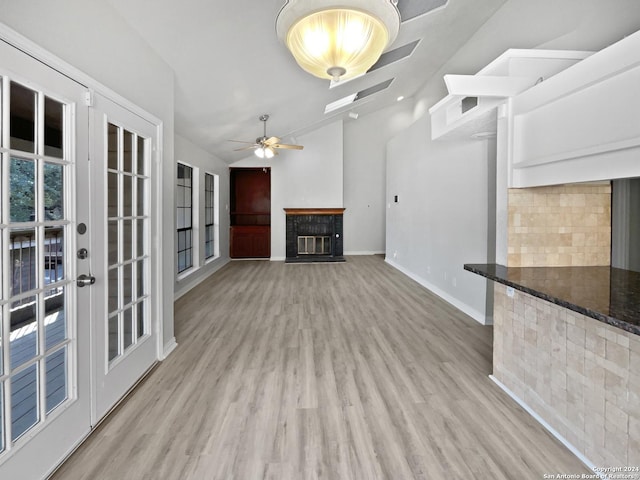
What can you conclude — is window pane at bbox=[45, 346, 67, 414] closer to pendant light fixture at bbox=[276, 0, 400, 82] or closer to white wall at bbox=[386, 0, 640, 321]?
pendant light fixture at bbox=[276, 0, 400, 82]

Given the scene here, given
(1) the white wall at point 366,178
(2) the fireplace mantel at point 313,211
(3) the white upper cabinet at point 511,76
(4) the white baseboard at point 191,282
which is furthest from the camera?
(1) the white wall at point 366,178

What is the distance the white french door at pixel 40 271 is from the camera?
1.36m

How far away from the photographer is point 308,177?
8422mm

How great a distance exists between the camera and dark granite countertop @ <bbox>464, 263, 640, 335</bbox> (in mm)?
1343

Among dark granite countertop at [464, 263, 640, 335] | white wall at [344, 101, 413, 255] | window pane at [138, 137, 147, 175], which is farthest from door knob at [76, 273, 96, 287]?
white wall at [344, 101, 413, 255]

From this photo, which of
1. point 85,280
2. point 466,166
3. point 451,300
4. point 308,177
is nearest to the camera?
point 85,280

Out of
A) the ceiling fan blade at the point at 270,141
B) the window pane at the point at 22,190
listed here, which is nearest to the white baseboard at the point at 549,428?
the window pane at the point at 22,190

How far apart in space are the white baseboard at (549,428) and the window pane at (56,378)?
2629 millimetres

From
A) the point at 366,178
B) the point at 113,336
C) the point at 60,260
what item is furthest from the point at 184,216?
the point at 366,178

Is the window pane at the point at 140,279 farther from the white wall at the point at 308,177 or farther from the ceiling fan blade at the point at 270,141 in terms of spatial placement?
the white wall at the point at 308,177

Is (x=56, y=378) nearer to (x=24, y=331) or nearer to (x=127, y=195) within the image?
(x=24, y=331)

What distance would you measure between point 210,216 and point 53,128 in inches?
223

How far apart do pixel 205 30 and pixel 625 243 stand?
11.5 ft

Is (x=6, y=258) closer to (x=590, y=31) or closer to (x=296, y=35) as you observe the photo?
(x=296, y=35)
